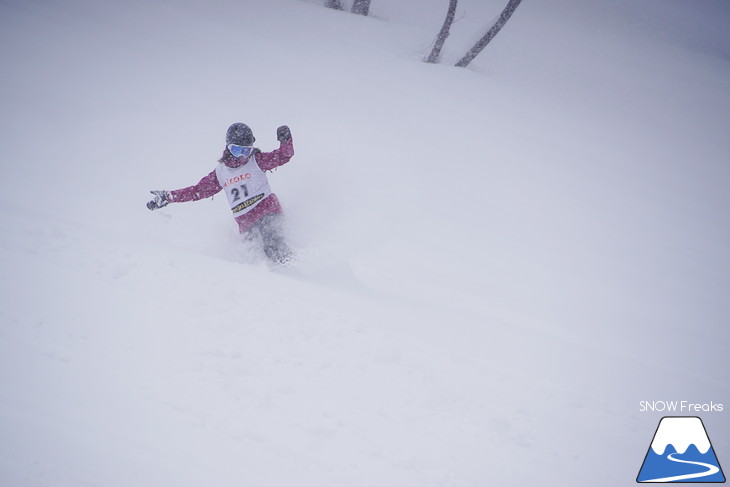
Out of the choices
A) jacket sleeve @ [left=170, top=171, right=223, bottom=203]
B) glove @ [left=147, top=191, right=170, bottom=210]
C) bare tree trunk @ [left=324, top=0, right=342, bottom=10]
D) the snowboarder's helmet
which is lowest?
glove @ [left=147, top=191, right=170, bottom=210]

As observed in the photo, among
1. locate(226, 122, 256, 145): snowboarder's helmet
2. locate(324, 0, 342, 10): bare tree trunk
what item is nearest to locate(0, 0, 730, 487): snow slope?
locate(324, 0, 342, 10): bare tree trunk

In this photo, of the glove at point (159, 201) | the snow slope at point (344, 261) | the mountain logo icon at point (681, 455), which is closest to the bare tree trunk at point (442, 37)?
the snow slope at point (344, 261)

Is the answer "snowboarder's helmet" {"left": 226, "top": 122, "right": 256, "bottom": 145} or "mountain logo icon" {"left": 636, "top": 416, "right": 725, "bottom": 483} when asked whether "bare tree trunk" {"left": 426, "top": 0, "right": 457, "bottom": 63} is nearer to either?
"snowboarder's helmet" {"left": 226, "top": 122, "right": 256, "bottom": 145}

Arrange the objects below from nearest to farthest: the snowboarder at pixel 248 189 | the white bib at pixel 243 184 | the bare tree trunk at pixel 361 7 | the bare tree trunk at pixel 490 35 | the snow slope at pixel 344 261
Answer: the snow slope at pixel 344 261
the snowboarder at pixel 248 189
the white bib at pixel 243 184
the bare tree trunk at pixel 490 35
the bare tree trunk at pixel 361 7

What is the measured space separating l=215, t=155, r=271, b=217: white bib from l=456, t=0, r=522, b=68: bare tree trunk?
20.8 feet

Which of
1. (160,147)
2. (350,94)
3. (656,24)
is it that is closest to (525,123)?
(350,94)

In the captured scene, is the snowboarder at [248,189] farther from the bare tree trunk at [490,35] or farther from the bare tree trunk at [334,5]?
the bare tree trunk at [334,5]

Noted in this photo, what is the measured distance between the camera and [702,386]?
3123 mm

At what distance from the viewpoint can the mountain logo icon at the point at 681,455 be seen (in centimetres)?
234

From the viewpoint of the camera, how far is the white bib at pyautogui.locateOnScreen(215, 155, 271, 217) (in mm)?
3752

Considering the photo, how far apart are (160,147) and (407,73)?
16.2 feet

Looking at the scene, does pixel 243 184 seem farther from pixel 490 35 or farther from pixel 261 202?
pixel 490 35

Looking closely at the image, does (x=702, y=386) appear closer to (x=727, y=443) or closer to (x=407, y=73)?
(x=727, y=443)

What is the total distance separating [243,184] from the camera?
3795mm
